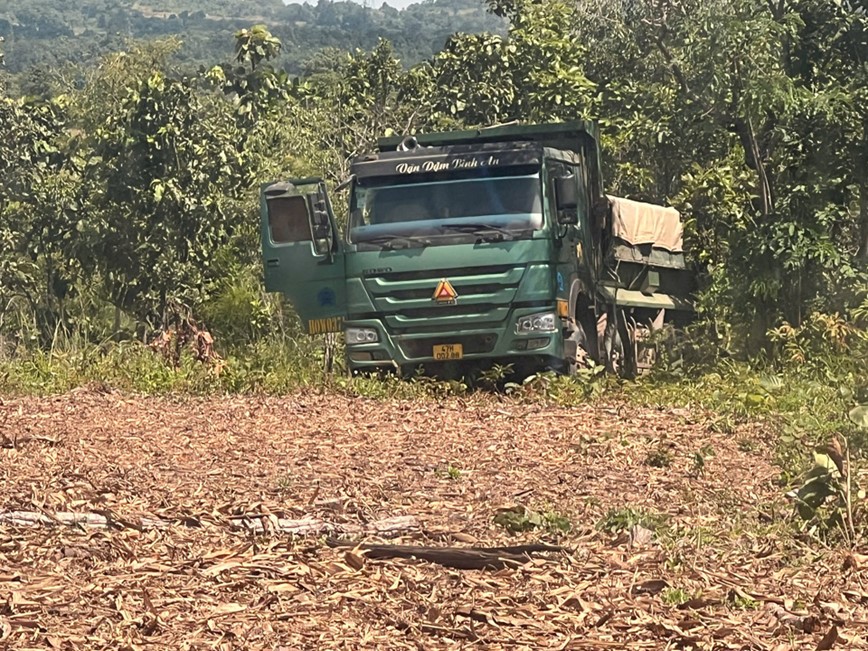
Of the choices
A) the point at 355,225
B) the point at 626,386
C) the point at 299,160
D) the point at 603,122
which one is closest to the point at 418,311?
the point at 355,225

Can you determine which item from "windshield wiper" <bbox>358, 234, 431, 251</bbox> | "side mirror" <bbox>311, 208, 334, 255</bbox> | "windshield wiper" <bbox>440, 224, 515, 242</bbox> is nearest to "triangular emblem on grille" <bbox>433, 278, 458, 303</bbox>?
"windshield wiper" <bbox>358, 234, 431, 251</bbox>

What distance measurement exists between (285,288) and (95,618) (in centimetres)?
1054

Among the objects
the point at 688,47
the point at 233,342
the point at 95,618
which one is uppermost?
the point at 688,47

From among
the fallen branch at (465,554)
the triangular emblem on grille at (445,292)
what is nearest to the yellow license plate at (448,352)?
the triangular emblem on grille at (445,292)

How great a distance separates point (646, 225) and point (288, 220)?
Answer: 4.98 meters

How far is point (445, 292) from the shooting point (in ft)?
48.5

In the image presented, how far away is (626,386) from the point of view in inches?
565

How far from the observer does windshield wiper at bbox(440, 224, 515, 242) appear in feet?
48.0

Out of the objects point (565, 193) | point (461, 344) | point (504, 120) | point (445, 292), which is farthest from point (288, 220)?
point (504, 120)

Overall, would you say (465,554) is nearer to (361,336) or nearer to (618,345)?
(361,336)

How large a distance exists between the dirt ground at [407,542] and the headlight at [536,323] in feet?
14.5

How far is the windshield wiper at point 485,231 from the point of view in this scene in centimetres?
1464

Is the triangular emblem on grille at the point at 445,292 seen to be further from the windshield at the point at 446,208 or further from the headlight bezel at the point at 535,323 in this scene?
the headlight bezel at the point at 535,323

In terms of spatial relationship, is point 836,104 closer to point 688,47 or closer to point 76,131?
point 688,47
